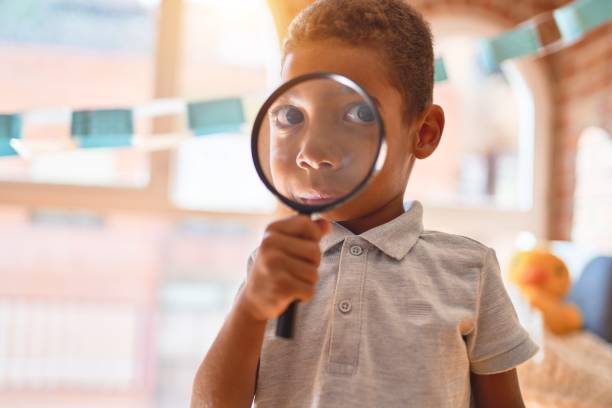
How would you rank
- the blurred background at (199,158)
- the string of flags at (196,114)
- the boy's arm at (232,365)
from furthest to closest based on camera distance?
the blurred background at (199,158) < the string of flags at (196,114) < the boy's arm at (232,365)

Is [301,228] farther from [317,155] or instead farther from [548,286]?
[548,286]

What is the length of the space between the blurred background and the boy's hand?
4.42 feet

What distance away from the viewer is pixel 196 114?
79.3 inches

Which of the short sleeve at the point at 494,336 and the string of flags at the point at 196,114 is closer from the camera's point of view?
the short sleeve at the point at 494,336

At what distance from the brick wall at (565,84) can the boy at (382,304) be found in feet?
7.77

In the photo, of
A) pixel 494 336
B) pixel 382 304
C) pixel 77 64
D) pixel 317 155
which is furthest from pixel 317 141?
pixel 77 64

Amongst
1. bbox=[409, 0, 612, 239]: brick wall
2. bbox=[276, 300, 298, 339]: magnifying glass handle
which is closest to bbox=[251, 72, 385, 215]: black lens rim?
bbox=[276, 300, 298, 339]: magnifying glass handle

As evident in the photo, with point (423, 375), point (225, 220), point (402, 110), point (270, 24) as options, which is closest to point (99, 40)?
point (270, 24)

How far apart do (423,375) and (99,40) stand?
2860 millimetres

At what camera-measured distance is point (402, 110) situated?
0.96 meters

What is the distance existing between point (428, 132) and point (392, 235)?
0.67 feet

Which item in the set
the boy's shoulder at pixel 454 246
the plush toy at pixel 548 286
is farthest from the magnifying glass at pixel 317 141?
the plush toy at pixel 548 286

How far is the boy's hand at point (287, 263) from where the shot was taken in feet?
2.31

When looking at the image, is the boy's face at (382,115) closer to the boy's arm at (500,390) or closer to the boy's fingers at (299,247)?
the boy's fingers at (299,247)
